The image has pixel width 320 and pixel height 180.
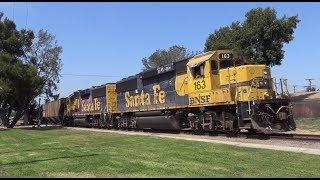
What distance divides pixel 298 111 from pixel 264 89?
1546cm

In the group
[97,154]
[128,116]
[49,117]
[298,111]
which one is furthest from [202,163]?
[49,117]

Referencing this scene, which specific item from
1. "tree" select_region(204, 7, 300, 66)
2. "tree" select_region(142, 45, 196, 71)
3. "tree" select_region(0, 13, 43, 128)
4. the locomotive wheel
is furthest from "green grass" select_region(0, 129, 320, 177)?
"tree" select_region(142, 45, 196, 71)

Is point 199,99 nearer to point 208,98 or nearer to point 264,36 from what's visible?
point 208,98

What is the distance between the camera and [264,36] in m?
41.7

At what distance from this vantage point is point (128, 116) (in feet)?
102

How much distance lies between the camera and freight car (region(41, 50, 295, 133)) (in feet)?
63.2

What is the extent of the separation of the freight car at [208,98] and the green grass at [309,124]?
296 inches

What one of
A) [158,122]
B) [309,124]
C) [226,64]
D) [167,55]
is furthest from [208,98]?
[167,55]

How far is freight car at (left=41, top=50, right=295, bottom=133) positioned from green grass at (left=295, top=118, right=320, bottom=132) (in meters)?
7.52

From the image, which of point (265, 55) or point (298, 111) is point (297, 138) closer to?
point (298, 111)

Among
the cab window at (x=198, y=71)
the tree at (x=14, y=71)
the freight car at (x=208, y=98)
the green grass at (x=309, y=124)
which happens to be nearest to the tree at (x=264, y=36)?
the green grass at (x=309, y=124)

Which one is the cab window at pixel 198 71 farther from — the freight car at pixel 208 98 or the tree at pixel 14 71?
the tree at pixel 14 71

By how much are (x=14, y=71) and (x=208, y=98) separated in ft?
71.4

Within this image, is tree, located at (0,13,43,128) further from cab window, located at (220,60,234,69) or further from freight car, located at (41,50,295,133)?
cab window, located at (220,60,234,69)
